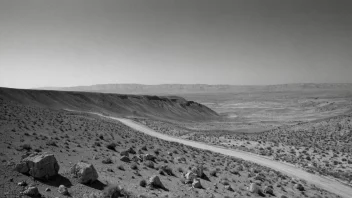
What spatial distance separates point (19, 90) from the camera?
5853 cm

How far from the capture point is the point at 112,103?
74.7 meters

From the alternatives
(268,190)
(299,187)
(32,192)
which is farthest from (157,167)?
(299,187)

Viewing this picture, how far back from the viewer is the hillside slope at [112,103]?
57.6m

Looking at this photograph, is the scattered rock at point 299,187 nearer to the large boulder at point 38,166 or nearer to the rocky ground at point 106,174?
the rocky ground at point 106,174

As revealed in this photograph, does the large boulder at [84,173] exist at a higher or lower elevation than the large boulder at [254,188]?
higher

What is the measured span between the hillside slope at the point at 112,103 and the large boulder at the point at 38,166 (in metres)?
46.9

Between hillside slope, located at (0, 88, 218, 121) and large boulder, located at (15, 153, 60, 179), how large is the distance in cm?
4688

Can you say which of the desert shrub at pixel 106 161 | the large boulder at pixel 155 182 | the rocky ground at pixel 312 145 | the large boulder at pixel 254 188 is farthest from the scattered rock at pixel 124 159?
the rocky ground at pixel 312 145

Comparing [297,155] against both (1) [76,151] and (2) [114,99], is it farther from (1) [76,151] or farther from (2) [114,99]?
(2) [114,99]

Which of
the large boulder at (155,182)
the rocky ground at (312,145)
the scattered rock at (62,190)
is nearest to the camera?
the scattered rock at (62,190)

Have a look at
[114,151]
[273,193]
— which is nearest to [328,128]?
[273,193]

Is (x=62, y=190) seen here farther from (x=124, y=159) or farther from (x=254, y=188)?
(x=254, y=188)

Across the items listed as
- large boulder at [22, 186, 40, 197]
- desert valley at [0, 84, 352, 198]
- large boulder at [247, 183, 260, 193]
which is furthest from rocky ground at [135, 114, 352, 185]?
large boulder at [22, 186, 40, 197]

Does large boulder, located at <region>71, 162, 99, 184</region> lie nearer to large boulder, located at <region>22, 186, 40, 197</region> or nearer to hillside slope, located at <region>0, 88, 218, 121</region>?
large boulder, located at <region>22, 186, 40, 197</region>
